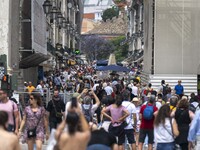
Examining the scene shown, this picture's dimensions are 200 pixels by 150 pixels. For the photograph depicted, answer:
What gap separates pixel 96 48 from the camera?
151750mm

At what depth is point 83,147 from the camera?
8648 millimetres

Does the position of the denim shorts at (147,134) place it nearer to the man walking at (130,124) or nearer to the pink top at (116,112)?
the man walking at (130,124)

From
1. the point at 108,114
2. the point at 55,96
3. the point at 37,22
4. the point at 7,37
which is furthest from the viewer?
the point at 37,22

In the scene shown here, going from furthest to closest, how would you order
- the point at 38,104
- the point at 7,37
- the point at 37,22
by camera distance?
the point at 37,22
the point at 7,37
the point at 38,104

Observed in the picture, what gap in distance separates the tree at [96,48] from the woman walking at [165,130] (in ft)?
456

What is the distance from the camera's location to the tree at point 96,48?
499 feet

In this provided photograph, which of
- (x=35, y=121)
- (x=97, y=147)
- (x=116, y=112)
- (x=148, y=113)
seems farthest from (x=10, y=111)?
(x=97, y=147)

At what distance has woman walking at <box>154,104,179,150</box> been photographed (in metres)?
12.4

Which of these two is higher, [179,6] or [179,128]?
[179,6]

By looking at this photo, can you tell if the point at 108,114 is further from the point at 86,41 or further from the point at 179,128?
the point at 86,41

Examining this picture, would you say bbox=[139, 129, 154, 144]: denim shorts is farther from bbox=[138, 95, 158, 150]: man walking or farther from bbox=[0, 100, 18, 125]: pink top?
bbox=[0, 100, 18, 125]: pink top

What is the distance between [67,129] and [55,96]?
25.5 feet

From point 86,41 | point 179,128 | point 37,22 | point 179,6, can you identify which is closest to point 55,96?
point 179,128

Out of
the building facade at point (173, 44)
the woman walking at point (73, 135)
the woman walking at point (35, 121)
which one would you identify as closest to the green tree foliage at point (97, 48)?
the building facade at point (173, 44)
